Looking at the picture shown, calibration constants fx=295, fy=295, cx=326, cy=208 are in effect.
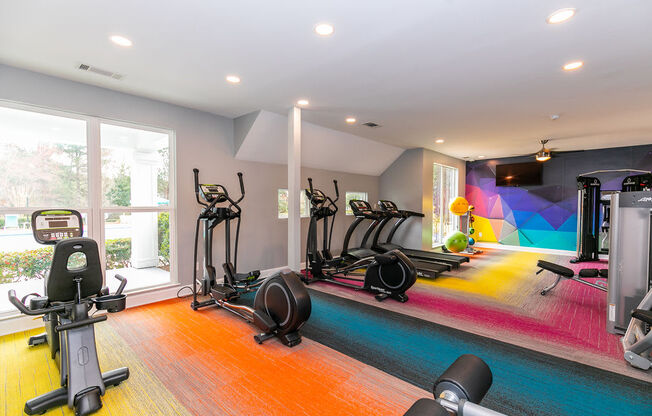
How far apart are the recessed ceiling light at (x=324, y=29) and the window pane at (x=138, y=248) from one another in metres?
3.55

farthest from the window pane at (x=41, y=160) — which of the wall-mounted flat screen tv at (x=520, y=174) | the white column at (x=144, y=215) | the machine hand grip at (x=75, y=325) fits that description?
the wall-mounted flat screen tv at (x=520, y=174)

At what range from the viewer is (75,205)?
3.73 metres

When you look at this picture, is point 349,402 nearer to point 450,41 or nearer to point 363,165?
point 450,41

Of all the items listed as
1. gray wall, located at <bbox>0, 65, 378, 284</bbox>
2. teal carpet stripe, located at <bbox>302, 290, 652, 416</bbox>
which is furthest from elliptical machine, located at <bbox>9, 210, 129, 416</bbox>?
gray wall, located at <bbox>0, 65, 378, 284</bbox>

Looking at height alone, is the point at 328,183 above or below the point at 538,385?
above

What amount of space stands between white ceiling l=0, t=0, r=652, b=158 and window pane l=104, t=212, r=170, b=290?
1.86m

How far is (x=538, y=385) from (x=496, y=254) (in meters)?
6.56

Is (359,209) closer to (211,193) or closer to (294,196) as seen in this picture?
(294,196)

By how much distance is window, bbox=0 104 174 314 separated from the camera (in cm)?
338

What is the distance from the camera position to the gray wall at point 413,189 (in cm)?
783

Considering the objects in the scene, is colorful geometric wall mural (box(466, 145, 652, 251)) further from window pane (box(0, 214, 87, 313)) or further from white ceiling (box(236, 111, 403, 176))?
window pane (box(0, 214, 87, 313))

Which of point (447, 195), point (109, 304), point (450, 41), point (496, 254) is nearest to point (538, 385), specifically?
point (450, 41)

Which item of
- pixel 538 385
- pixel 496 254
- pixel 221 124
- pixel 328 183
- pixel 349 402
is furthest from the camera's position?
pixel 496 254

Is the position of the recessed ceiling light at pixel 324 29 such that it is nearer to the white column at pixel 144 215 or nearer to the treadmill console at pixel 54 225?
the treadmill console at pixel 54 225
